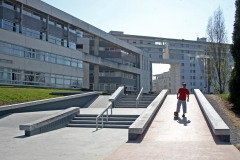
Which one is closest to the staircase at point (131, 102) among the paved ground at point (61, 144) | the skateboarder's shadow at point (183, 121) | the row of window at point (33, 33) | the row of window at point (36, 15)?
the skateboarder's shadow at point (183, 121)

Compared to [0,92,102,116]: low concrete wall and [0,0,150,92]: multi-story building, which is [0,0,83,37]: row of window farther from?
[0,92,102,116]: low concrete wall

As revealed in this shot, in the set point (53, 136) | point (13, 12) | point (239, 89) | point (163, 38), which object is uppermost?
point (163, 38)

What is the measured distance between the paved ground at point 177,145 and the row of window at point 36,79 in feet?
83.9

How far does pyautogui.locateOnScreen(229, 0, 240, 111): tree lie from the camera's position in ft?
56.2

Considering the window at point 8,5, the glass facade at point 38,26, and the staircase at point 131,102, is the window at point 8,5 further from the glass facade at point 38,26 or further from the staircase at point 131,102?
the staircase at point 131,102

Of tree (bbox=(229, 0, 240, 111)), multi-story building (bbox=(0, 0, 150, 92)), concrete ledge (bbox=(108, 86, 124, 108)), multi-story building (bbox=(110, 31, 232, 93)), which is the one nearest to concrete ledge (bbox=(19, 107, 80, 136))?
concrete ledge (bbox=(108, 86, 124, 108))

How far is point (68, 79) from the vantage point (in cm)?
4766

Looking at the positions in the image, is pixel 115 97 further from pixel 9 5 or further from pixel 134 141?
pixel 9 5

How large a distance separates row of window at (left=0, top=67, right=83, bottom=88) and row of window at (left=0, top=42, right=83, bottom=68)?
1.89m

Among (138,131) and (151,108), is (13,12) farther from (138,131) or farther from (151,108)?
(138,131)

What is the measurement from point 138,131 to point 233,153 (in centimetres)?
327

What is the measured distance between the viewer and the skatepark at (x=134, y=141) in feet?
28.2

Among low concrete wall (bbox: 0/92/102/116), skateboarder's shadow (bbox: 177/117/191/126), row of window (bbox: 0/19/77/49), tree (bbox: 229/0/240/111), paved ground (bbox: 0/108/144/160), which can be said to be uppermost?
row of window (bbox: 0/19/77/49)

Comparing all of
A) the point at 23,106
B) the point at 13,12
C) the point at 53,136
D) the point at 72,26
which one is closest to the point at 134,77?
the point at 72,26
